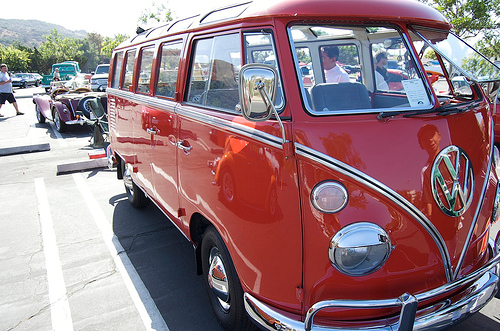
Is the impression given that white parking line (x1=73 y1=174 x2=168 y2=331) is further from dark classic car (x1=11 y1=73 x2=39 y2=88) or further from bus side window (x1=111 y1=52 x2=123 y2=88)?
dark classic car (x1=11 y1=73 x2=39 y2=88)

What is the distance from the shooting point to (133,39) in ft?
A: 16.5

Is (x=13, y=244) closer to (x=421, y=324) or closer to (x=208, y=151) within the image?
(x=208, y=151)

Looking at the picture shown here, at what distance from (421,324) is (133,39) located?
15.0 ft

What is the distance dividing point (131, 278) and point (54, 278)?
2.57 feet

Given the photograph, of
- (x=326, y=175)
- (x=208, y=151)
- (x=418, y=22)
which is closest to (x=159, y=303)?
(x=208, y=151)

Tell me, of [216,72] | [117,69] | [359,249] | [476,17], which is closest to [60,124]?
[117,69]

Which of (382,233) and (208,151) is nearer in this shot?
(382,233)

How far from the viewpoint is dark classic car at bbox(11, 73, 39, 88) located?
133 ft

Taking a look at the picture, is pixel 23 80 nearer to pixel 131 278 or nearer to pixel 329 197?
pixel 131 278

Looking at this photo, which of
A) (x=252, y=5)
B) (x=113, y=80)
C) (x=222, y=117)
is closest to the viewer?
(x=252, y=5)

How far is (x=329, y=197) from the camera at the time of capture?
1.97 metres

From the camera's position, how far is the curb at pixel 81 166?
24.9 feet

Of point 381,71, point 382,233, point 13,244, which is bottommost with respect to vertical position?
point 13,244

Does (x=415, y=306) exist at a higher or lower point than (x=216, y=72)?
lower
